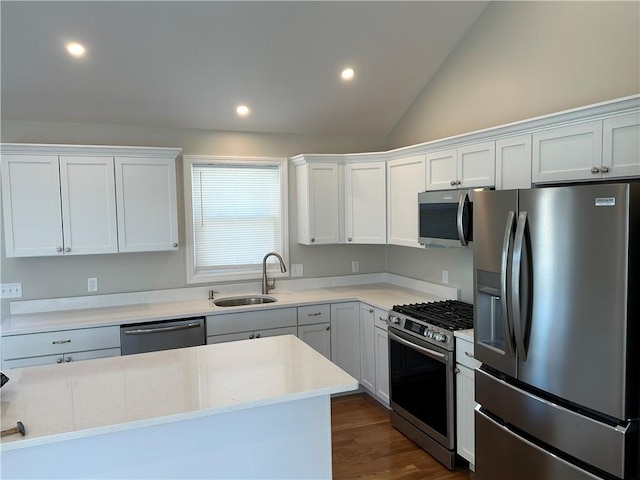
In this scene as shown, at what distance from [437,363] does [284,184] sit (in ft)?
7.57

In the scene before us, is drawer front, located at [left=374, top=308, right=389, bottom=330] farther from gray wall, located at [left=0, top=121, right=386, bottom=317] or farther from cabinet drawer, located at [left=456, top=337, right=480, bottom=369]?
gray wall, located at [left=0, top=121, right=386, bottom=317]

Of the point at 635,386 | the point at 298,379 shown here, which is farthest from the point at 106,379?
the point at 635,386

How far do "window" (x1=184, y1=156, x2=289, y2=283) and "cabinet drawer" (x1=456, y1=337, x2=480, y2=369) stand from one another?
84.1 inches

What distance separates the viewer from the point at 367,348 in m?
3.97

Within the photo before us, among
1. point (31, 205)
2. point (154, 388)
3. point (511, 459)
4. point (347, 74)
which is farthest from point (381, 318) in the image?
point (31, 205)

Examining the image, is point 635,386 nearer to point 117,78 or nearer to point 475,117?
point 475,117

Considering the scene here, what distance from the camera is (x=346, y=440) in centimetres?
339

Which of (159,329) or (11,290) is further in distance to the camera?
(11,290)

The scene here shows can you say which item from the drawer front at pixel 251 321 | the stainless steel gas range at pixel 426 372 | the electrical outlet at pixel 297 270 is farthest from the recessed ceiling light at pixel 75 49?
the stainless steel gas range at pixel 426 372

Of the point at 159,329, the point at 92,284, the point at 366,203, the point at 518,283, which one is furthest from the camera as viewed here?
the point at 366,203

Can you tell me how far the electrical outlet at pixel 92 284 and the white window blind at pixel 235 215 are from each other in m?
0.85

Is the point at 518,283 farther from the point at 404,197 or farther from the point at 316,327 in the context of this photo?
the point at 316,327

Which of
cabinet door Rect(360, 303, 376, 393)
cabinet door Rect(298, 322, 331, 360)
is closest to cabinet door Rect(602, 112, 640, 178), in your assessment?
cabinet door Rect(360, 303, 376, 393)

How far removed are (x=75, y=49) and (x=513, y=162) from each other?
298 cm
